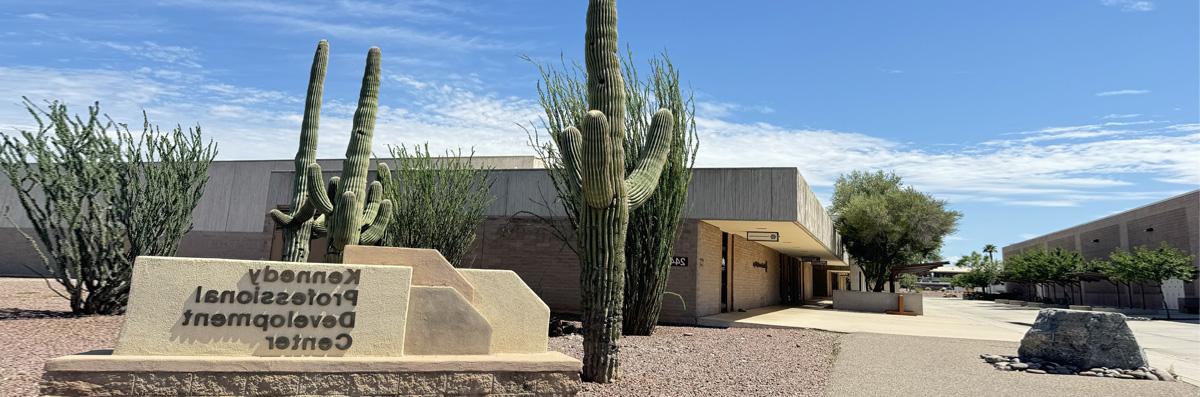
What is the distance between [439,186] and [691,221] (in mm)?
6159

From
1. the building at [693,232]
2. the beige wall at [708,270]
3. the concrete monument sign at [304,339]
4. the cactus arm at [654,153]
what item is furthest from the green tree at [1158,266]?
the concrete monument sign at [304,339]

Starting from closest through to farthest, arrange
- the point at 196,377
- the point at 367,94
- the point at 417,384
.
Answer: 1. the point at 196,377
2. the point at 417,384
3. the point at 367,94

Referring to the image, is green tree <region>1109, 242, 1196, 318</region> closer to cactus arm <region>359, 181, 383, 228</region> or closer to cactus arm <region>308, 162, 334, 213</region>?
cactus arm <region>359, 181, 383, 228</region>

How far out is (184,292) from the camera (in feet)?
17.5

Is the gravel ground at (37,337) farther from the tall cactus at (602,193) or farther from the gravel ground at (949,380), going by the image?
the gravel ground at (949,380)

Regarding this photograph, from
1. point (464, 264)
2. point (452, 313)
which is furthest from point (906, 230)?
point (452, 313)

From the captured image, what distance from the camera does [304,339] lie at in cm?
551

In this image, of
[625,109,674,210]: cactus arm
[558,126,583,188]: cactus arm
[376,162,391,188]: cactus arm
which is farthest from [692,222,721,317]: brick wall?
[558,126,583,188]: cactus arm

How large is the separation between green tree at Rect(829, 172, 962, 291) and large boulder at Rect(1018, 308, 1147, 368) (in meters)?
19.4

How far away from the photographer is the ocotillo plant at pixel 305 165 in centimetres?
1112

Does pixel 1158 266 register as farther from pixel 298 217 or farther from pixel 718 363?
pixel 298 217

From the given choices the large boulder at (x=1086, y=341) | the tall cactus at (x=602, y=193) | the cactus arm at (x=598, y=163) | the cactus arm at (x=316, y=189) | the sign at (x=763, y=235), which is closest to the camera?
the cactus arm at (x=598, y=163)

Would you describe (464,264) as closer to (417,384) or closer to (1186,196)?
(417,384)

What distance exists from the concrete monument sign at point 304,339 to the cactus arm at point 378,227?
203 inches
